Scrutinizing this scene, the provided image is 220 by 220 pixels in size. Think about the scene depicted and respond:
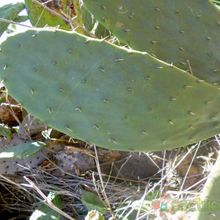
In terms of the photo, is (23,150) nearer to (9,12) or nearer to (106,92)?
(9,12)

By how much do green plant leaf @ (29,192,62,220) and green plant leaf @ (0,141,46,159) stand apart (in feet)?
0.53

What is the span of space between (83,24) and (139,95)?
25.5 inches

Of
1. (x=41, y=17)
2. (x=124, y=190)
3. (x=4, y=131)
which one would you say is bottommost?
(x=124, y=190)

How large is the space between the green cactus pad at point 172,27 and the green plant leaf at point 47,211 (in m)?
0.67

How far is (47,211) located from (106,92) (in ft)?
2.30

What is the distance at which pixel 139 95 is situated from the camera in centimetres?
105

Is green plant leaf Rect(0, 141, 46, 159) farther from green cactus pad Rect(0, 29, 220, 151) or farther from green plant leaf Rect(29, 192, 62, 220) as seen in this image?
green cactus pad Rect(0, 29, 220, 151)

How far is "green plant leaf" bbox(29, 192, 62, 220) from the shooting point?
1616 mm

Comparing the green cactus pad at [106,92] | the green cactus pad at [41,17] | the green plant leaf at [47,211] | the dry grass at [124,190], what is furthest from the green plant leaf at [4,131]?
the green cactus pad at [106,92]

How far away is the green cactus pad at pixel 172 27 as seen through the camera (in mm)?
1152

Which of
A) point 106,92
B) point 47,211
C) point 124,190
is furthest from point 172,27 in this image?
point 47,211

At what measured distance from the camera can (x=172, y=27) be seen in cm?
116

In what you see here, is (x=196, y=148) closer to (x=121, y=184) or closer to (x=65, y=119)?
(x=121, y=184)

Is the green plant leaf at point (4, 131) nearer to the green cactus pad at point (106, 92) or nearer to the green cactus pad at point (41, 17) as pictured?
the green cactus pad at point (41, 17)
